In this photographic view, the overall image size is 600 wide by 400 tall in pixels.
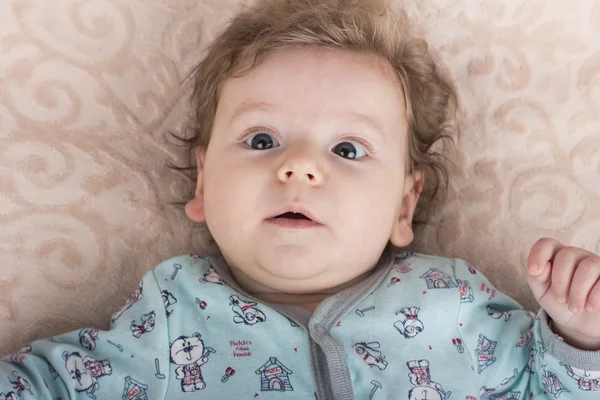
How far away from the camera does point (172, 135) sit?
1.45m

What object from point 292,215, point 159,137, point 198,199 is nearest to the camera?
point 292,215

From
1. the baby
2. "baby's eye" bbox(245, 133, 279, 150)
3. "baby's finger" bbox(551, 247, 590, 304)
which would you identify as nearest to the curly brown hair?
the baby

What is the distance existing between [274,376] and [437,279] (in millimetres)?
318

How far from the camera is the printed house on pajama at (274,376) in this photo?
3.59ft

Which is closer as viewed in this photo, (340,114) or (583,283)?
(583,283)

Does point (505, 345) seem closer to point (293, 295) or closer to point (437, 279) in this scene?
point (437, 279)

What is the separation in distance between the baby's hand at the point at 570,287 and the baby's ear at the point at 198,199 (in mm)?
562

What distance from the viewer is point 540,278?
1.07 m

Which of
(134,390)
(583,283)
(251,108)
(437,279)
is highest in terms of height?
(251,108)

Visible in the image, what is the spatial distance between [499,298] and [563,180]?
0.27 metres

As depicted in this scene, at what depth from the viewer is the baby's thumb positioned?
1049 millimetres

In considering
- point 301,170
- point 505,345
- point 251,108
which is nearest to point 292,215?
point 301,170

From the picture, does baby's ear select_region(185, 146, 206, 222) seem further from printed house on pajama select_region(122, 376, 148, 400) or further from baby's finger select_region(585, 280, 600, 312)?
baby's finger select_region(585, 280, 600, 312)

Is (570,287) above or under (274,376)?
above
